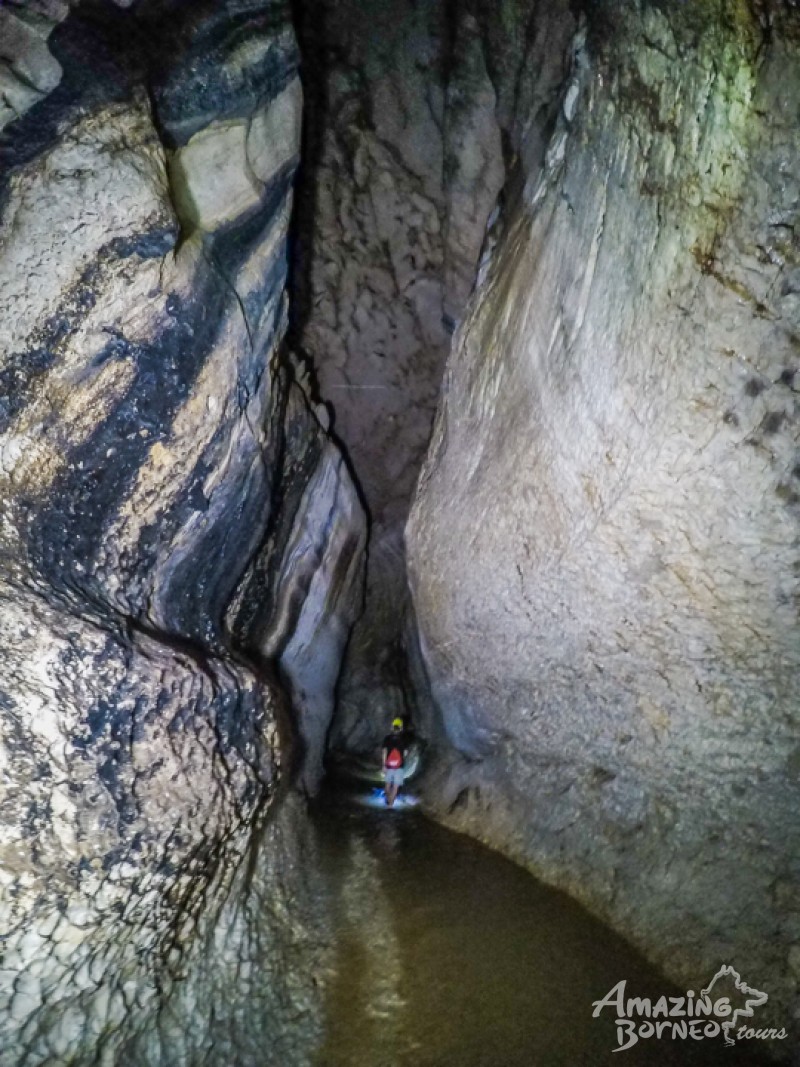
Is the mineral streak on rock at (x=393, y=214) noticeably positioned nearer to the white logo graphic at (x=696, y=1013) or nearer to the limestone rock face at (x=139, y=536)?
the limestone rock face at (x=139, y=536)

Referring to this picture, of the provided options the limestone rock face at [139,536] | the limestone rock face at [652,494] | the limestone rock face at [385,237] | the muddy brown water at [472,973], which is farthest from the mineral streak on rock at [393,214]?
the muddy brown water at [472,973]

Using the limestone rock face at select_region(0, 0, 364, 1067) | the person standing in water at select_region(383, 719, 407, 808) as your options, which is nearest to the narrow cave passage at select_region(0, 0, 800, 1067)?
the limestone rock face at select_region(0, 0, 364, 1067)

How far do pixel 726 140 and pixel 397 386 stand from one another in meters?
3.12

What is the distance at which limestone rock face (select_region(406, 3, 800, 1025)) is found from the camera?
2270mm

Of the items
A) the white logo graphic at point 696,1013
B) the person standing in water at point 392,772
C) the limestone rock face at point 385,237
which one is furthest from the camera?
the person standing in water at point 392,772

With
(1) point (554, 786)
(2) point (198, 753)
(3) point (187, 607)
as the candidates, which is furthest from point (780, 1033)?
(3) point (187, 607)

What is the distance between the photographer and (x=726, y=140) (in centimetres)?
219

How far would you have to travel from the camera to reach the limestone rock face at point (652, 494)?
227cm

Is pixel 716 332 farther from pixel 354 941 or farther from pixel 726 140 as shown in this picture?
pixel 354 941

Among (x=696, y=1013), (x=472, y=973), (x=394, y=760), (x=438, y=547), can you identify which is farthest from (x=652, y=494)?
(x=394, y=760)

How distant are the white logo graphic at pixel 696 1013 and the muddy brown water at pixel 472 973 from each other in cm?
3

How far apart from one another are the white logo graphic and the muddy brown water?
0.03m

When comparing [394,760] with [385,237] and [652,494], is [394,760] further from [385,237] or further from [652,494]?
[385,237]

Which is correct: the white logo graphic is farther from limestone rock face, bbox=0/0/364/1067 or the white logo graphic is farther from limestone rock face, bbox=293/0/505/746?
limestone rock face, bbox=293/0/505/746
